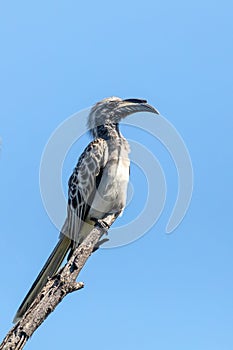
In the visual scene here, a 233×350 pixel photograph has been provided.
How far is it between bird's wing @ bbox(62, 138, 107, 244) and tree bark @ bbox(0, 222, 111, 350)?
94.6 inches

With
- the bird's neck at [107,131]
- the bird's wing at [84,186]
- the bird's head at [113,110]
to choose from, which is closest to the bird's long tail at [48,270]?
the bird's wing at [84,186]

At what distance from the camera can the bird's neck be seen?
9.73 m

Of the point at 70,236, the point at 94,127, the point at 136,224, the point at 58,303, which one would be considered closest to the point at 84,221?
the point at 70,236

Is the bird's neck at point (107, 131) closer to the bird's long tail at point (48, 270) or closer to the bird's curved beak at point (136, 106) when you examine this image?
the bird's curved beak at point (136, 106)

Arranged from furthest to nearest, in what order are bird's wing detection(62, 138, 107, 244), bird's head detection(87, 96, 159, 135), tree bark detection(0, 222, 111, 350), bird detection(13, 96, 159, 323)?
bird's head detection(87, 96, 159, 135) < bird's wing detection(62, 138, 107, 244) < bird detection(13, 96, 159, 323) < tree bark detection(0, 222, 111, 350)

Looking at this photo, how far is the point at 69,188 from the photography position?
9516 millimetres

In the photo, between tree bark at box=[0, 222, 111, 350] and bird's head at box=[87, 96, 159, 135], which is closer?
tree bark at box=[0, 222, 111, 350]

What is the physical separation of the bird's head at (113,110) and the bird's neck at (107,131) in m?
0.06

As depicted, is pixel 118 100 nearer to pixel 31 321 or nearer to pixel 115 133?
pixel 115 133

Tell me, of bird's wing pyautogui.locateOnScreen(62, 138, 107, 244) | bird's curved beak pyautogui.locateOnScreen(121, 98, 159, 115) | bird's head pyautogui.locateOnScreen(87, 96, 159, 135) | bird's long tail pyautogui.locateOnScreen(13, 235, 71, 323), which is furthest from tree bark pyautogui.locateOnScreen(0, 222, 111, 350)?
bird's head pyautogui.locateOnScreen(87, 96, 159, 135)

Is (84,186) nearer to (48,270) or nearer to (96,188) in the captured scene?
(96,188)

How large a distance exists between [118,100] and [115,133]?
74 centimetres

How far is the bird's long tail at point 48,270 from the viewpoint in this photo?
7286mm

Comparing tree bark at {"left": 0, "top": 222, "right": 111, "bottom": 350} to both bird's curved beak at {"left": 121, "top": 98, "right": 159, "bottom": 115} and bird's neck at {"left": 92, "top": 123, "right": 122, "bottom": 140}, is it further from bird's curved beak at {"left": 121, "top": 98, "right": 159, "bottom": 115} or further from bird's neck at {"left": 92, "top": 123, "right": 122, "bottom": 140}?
bird's curved beak at {"left": 121, "top": 98, "right": 159, "bottom": 115}
